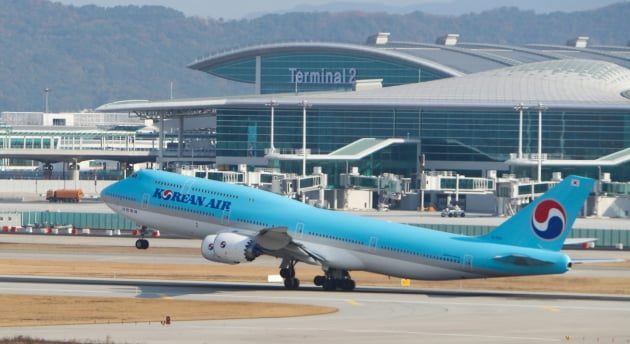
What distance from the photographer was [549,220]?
Result: 67.5 meters

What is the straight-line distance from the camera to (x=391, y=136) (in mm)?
182000

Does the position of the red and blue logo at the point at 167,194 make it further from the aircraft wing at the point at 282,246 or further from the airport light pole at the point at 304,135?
the airport light pole at the point at 304,135

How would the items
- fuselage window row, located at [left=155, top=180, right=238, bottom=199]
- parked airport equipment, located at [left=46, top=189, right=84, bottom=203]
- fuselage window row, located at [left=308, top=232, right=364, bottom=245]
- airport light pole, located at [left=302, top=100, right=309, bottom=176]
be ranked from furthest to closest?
parked airport equipment, located at [left=46, top=189, right=84, bottom=203], airport light pole, located at [left=302, top=100, right=309, bottom=176], fuselage window row, located at [left=155, top=180, right=238, bottom=199], fuselage window row, located at [left=308, top=232, right=364, bottom=245]

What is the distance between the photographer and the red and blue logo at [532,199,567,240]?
221 feet

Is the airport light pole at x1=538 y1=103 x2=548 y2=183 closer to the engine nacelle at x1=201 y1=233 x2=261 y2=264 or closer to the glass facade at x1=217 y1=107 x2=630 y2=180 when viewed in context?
the glass facade at x1=217 y1=107 x2=630 y2=180

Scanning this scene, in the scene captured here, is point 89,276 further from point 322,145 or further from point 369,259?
point 322,145

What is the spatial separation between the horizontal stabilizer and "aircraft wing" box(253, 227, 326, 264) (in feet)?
32.3

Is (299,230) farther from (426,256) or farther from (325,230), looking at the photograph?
(426,256)

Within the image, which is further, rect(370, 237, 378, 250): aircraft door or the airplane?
rect(370, 237, 378, 250): aircraft door

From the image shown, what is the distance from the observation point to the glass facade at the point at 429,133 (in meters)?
176

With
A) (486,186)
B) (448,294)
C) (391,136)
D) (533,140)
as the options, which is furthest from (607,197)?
(448,294)

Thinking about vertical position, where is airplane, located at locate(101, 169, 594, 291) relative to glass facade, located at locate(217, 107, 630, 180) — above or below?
below

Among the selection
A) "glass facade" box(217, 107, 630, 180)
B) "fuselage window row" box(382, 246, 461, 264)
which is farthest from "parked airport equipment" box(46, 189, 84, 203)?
"fuselage window row" box(382, 246, 461, 264)

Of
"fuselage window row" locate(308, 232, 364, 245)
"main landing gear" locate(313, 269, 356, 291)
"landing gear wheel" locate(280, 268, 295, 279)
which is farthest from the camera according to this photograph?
"landing gear wheel" locate(280, 268, 295, 279)
